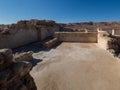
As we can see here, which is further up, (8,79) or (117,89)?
(8,79)

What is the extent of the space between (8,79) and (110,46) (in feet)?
33.3

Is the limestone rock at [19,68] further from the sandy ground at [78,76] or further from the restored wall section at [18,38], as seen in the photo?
the restored wall section at [18,38]

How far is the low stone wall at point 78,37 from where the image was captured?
15738 millimetres

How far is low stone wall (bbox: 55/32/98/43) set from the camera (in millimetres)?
15738

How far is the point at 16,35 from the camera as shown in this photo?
43.2 feet

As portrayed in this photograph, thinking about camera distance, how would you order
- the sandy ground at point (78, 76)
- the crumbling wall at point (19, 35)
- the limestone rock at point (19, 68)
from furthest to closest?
1. the crumbling wall at point (19, 35)
2. the sandy ground at point (78, 76)
3. the limestone rock at point (19, 68)

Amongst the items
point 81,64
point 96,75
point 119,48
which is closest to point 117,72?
point 96,75

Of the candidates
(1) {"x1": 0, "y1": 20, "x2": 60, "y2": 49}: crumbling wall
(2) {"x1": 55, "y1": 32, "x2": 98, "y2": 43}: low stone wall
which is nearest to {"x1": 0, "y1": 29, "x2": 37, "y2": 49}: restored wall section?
(1) {"x1": 0, "y1": 20, "x2": 60, "y2": 49}: crumbling wall

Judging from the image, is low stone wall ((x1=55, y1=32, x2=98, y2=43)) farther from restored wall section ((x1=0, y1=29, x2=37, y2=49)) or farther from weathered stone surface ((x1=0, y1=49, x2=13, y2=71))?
weathered stone surface ((x1=0, y1=49, x2=13, y2=71))

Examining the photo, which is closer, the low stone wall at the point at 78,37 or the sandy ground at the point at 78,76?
the sandy ground at the point at 78,76

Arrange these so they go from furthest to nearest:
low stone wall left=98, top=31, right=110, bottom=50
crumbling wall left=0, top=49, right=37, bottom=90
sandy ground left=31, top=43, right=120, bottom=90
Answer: low stone wall left=98, top=31, right=110, bottom=50 → sandy ground left=31, top=43, right=120, bottom=90 → crumbling wall left=0, top=49, right=37, bottom=90

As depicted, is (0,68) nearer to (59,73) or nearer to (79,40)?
(59,73)

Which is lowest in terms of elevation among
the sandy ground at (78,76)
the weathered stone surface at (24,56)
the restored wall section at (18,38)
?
the sandy ground at (78,76)

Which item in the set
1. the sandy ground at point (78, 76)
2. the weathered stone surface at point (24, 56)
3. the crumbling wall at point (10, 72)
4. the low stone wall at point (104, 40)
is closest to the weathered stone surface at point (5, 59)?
the crumbling wall at point (10, 72)
